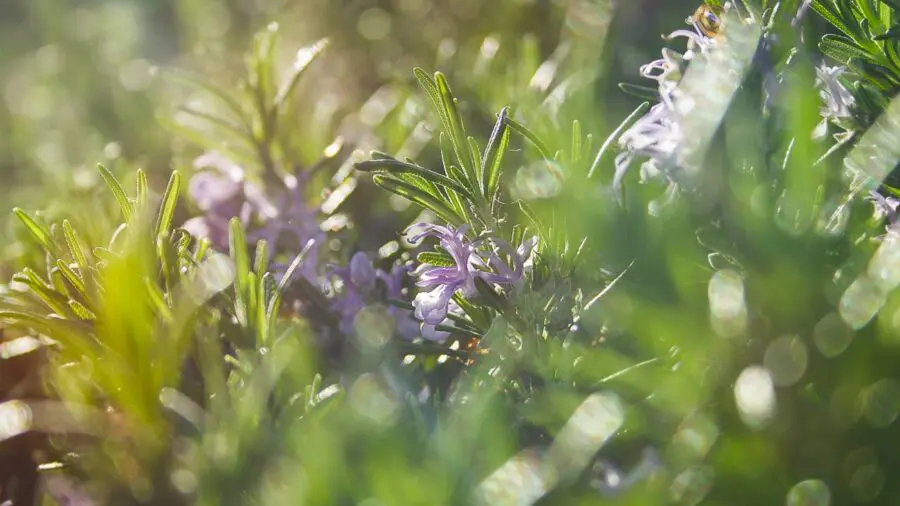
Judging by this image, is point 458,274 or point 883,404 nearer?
point 883,404

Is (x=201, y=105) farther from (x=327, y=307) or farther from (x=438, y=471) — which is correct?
(x=438, y=471)

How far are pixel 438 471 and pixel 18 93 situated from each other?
1.63 meters

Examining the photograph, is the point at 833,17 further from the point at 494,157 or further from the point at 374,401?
the point at 374,401

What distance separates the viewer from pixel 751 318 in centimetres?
33

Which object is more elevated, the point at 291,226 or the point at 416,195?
the point at 416,195

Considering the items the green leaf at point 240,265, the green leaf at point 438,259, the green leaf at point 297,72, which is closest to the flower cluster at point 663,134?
the green leaf at point 438,259

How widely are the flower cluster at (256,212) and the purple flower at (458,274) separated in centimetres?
16

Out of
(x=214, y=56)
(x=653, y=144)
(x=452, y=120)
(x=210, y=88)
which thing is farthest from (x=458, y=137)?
(x=214, y=56)

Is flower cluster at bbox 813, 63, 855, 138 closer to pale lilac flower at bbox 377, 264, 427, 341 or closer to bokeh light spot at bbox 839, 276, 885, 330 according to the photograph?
bokeh light spot at bbox 839, 276, 885, 330

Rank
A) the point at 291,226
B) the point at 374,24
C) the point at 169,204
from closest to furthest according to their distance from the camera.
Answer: the point at 169,204, the point at 291,226, the point at 374,24

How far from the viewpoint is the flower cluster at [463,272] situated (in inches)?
18.3

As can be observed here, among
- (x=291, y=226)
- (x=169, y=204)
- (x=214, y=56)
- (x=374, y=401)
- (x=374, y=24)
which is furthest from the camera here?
(x=374, y=24)

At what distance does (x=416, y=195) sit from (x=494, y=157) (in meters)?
0.05

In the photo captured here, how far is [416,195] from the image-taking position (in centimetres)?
48
